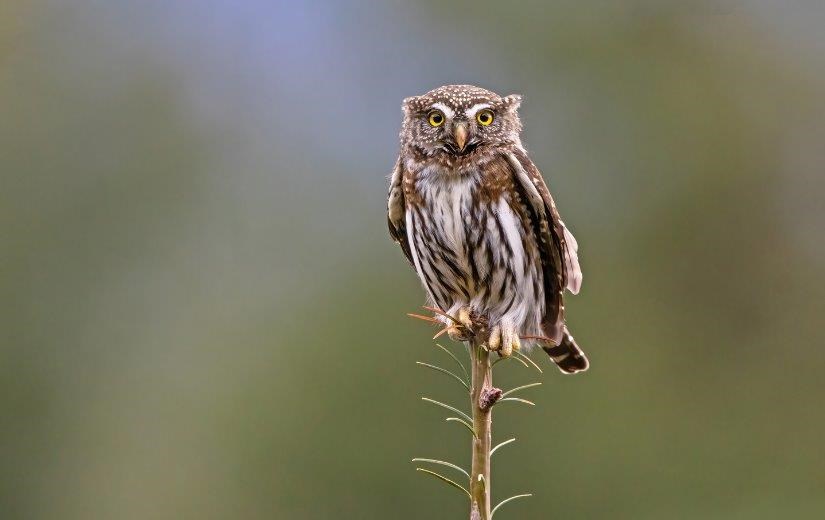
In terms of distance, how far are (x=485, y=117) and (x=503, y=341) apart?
156cm

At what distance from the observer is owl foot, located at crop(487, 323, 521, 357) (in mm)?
4234

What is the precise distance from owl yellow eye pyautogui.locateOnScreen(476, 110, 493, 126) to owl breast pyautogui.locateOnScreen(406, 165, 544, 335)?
0.32 metres

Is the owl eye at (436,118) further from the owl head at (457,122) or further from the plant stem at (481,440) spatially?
the plant stem at (481,440)

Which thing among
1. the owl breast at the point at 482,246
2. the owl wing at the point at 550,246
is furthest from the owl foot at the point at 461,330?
the owl wing at the point at 550,246

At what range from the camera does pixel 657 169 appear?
1850 cm

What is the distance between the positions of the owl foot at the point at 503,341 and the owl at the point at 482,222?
0.56 metres

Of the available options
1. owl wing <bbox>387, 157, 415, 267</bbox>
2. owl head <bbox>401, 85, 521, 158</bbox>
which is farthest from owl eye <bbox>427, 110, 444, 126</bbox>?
owl wing <bbox>387, 157, 415, 267</bbox>

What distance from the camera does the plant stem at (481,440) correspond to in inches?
123

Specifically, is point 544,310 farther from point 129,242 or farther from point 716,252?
point 129,242

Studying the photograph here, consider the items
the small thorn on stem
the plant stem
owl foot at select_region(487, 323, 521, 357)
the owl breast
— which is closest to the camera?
the plant stem

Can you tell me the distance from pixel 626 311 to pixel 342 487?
488 cm

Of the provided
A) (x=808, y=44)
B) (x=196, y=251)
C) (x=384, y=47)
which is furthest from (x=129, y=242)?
(x=808, y=44)

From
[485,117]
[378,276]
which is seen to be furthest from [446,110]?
[378,276]

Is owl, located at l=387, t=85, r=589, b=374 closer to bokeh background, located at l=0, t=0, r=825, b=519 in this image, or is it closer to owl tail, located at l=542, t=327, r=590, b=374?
owl tail, located at l=542, t=327, r=590, b=374
